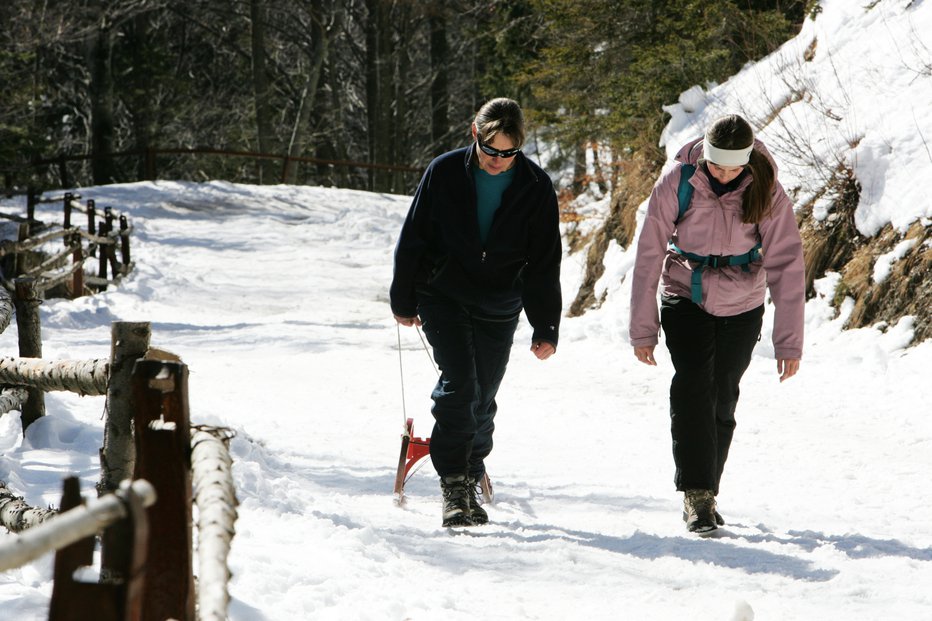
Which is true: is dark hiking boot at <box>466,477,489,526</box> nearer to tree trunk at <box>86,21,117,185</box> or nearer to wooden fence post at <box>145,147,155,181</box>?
wooden fence post at <box>145,147,155,181</box>

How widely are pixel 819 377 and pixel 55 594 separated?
23.5 ft

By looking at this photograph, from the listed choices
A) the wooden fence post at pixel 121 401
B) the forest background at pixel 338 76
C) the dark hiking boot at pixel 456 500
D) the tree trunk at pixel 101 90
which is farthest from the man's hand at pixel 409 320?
the tree trunk at pixel 101 90

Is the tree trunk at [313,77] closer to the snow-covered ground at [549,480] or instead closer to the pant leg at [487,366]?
the snow-covered ground at [549,480]

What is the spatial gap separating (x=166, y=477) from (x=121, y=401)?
0.84 metres

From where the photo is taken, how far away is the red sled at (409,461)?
16.9ft

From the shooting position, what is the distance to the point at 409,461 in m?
5.25

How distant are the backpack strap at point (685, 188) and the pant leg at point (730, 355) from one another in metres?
0.52

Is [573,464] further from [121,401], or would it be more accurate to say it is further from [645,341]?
[121,401]

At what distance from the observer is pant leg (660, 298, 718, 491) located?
453cm

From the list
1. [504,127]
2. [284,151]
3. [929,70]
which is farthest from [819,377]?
[284,151]

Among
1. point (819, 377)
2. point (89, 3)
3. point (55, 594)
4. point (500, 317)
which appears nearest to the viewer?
point (55, 594)

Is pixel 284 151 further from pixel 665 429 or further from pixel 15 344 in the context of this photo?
pixel 665 429

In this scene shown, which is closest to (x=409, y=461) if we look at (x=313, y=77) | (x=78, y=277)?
(x=78, y=277)

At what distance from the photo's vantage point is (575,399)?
26.6 feet
